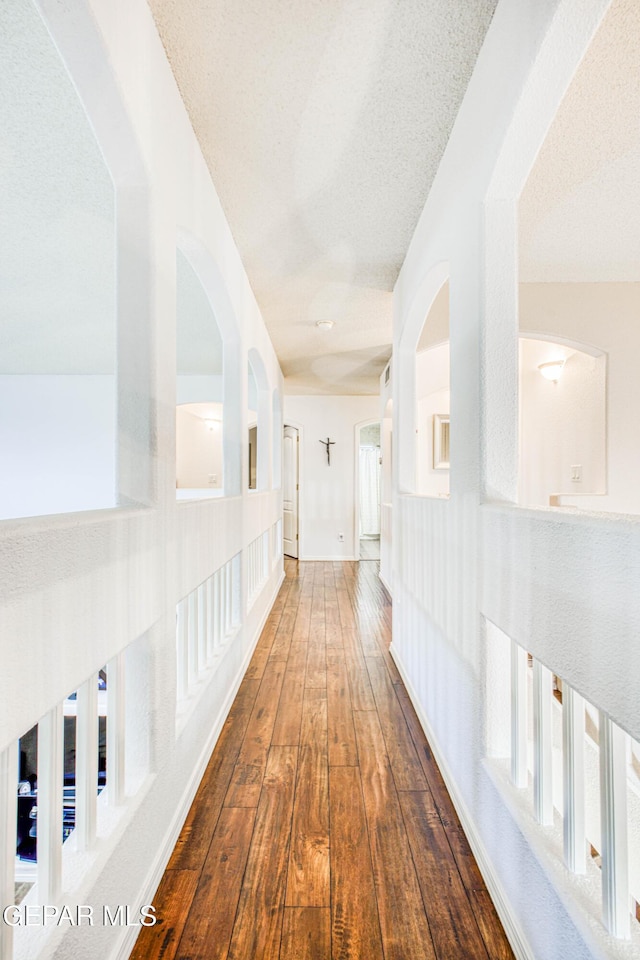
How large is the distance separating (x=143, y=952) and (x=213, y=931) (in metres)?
0.17

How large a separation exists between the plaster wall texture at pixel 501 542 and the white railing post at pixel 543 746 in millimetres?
64

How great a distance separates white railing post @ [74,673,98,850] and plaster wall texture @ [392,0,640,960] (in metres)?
1.04

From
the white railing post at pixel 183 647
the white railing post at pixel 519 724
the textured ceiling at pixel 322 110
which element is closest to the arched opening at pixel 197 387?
the textured ceiling at pixel 322 110

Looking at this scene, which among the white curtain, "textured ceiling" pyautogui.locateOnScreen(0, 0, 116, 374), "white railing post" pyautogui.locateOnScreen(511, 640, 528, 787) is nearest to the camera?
"white railing post" pyautogui.locateOnScreen(511, 640, 528, 787)

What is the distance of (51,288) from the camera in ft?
12.4

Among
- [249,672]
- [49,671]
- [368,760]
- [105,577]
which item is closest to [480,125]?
[105,577]

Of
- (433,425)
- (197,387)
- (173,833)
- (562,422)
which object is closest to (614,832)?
(173,833)

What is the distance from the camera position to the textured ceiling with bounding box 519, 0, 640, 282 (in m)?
1.65

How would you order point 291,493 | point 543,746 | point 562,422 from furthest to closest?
1. point 291,493
2. point 562,422
3. point 543,746

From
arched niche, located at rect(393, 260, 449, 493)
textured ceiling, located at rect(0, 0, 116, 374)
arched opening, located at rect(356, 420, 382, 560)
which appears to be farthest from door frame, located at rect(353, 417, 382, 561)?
arched niche, located at rect(393, 260, 449, 493)

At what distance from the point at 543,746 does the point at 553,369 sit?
4052mm

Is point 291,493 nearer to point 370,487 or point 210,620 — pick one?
point 370,487

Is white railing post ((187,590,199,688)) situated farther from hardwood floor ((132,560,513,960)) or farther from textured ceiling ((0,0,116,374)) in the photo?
textured ceiling ((0,0,116,374))

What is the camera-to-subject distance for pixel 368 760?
2189 millimetres
